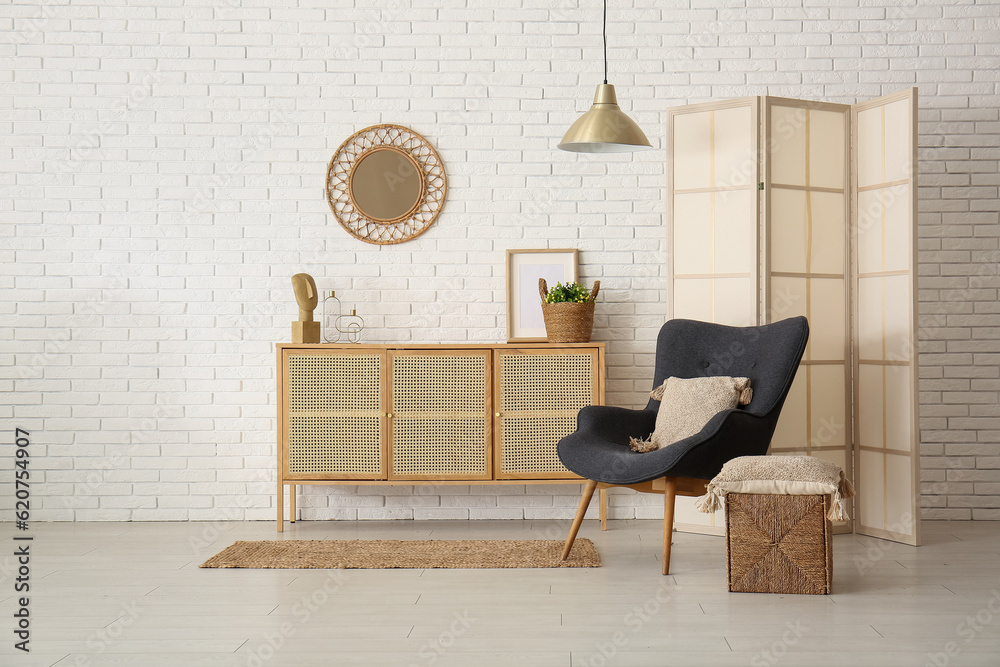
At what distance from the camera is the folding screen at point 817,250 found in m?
3.79

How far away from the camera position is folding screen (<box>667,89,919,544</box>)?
379 cm

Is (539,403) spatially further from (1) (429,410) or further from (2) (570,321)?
(1) (429,410)

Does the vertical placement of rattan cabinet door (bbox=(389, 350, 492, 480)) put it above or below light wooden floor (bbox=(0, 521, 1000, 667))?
above

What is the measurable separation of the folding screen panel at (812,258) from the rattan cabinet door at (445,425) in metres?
1.42

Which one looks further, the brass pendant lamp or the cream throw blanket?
the brass pendant lamp

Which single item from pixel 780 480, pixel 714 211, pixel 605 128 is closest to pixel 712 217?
pixel 714 211

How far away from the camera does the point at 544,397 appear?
3.97 m

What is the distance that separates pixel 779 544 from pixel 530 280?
6.48 feet

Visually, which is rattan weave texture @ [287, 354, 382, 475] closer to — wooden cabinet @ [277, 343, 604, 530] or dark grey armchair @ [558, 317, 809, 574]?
wooden cabinet @ [277, 343, 604, 530]

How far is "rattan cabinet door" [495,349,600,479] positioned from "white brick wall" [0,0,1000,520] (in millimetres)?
423

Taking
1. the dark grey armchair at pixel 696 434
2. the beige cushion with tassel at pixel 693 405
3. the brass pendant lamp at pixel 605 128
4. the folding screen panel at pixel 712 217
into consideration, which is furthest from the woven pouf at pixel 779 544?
the brass pendant lamp at pixel 605 128

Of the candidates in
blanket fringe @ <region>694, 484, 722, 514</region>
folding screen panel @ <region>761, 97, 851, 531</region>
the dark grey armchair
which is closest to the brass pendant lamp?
folding screen panel @ <region>761, 97, 851, 531</region>

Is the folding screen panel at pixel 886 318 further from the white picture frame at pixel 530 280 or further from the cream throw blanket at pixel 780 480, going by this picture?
the white picture frame at pixel 530 280

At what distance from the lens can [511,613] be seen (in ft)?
8.90
